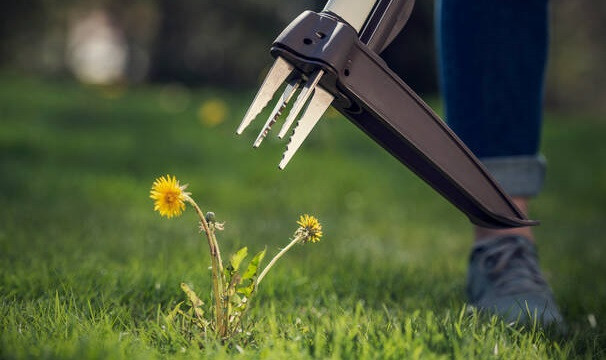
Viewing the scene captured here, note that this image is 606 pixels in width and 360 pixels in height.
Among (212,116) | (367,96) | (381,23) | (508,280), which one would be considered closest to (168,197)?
(367,96)

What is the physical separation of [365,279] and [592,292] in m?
0.89

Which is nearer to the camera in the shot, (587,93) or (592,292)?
(592,292)

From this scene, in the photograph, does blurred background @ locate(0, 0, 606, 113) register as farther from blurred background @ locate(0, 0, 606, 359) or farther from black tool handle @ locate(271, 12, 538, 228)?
black tool handle @ locate(271, 12, 538, 228)

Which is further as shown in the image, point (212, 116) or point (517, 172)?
point (212, 116)

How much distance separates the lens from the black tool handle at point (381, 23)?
4.78 feet

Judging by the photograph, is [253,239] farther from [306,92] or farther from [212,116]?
[212,116]

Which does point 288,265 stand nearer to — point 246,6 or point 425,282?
point 425,282

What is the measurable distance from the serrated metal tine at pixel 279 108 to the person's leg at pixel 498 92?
989 mm

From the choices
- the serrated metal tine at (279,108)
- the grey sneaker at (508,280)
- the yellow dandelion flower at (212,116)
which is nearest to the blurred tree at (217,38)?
the yellow dandelion flower at (212,116)

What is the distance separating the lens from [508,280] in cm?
205

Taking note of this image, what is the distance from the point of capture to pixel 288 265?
256 cm

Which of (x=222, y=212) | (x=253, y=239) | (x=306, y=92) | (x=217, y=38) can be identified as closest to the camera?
(x=306, y=92)

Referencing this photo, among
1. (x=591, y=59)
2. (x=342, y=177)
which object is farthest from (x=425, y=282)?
(x=591, y=59)

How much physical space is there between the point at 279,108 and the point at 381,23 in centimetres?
32
